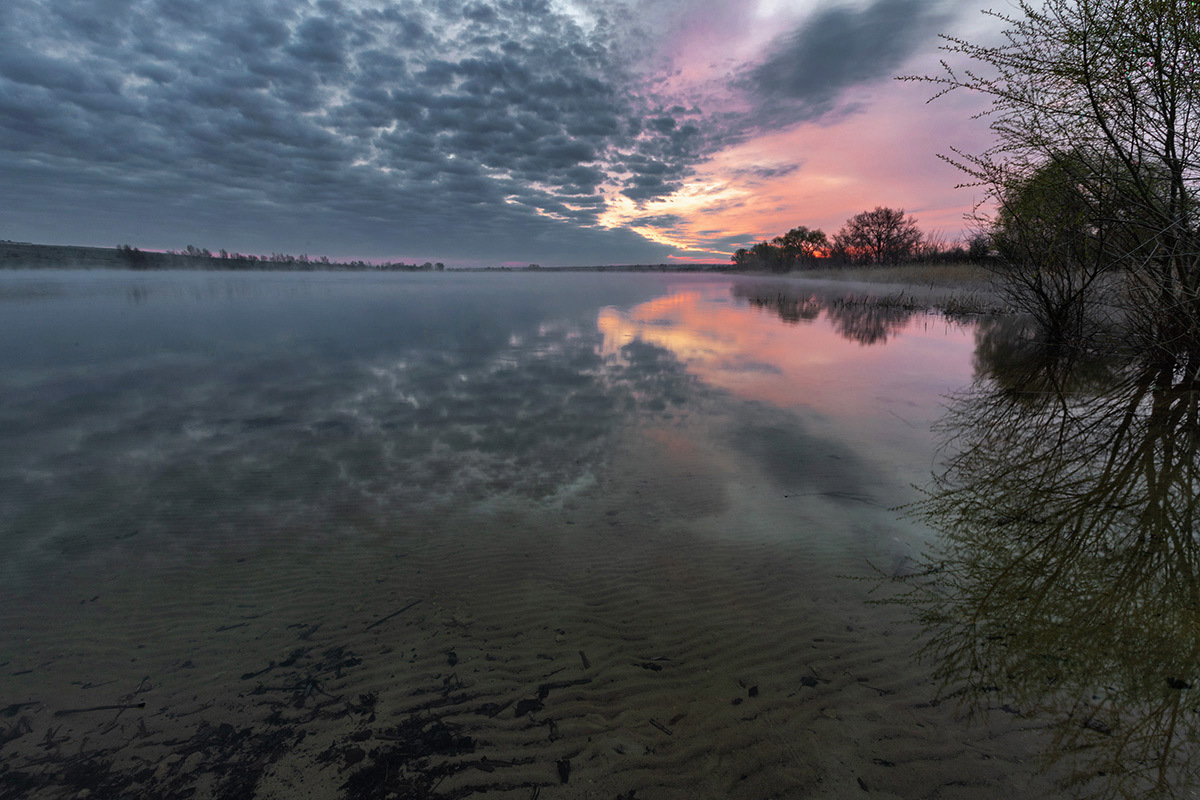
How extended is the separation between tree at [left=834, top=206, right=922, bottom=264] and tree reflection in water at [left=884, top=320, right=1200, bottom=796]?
8209 cm

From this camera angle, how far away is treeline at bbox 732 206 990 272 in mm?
59094

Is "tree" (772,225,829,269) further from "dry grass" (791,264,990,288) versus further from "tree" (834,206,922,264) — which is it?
"dry grass" (791,264,990,288)

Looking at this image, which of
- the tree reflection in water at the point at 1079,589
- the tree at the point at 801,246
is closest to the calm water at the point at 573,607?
the tree reflection in water at the point at 1079,589

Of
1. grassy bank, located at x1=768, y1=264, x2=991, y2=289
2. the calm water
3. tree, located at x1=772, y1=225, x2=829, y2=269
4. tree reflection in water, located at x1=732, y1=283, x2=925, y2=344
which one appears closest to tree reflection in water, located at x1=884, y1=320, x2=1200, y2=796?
the calm water

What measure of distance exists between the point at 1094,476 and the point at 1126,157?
787 centimetres

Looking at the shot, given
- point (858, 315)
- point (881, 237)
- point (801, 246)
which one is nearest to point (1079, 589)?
point (858, 315)

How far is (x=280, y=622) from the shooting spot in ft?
12.5

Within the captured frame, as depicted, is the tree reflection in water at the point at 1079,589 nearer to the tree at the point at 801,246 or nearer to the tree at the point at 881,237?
the tree at the point at 881,237

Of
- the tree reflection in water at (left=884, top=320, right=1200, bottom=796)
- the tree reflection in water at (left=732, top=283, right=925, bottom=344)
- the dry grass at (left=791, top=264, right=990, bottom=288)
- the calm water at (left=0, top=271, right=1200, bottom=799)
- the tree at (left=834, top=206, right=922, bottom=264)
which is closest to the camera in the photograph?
the calm water at (left=0, top=271, right=1200, bottom=799)

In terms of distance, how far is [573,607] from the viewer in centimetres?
407

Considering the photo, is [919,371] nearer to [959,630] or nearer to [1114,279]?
[1114,279]

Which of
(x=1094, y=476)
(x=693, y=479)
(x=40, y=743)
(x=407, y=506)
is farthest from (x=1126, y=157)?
(x=40, y=743)

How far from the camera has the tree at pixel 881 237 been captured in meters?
78.7

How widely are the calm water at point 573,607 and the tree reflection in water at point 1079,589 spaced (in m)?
0.03
